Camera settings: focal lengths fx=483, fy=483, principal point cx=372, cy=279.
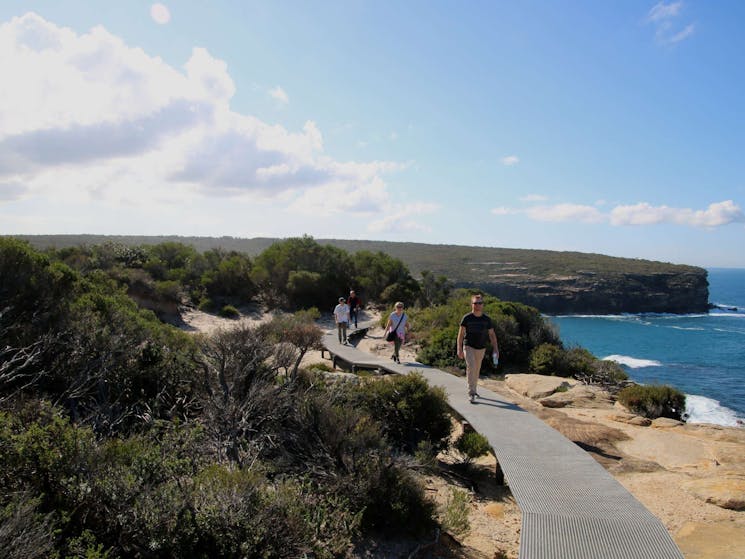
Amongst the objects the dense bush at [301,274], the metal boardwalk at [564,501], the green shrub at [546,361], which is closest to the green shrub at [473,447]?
the metal boardwalk at [564,501]

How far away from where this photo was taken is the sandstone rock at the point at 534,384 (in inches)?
395

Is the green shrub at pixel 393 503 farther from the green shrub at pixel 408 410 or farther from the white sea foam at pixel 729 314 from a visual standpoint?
the white sea foam at pixel 729 314

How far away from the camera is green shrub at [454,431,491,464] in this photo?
19.5ft

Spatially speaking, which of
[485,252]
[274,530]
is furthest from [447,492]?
[485,252]

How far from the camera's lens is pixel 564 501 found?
4.25 m

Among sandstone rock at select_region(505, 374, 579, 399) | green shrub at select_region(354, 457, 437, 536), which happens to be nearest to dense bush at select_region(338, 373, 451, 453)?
green shrub at select_region(354, 457, 437, 536)

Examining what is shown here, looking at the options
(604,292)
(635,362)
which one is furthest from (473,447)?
(604,292)

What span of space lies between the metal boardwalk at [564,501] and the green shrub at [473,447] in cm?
10

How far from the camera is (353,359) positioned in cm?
1207

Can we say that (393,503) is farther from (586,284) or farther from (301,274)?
(586,284)

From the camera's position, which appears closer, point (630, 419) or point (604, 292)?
point (630, 419)

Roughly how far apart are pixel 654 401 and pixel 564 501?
690cm

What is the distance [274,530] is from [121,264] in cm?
2630

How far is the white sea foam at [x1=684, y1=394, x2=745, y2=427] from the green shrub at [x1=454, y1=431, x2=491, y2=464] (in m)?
11.7
